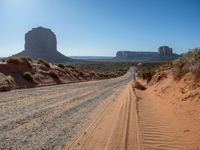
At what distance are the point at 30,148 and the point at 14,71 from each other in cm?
3177

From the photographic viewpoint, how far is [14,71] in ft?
129

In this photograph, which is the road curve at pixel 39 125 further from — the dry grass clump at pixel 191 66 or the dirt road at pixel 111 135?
the dry grass clump at pixel 191 66

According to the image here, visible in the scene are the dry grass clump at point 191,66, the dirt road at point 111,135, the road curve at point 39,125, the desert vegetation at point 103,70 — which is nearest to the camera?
the dirt road at point 111,135

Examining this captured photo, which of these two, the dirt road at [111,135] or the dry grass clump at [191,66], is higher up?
the dry grass clump at [191,66]

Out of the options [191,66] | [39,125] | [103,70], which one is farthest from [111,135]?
[103,70]

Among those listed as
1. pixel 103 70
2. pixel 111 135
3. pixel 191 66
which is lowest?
pixel 103 70

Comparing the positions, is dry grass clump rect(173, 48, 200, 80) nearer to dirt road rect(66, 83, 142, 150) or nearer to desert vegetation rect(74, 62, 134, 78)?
dirt road rect(66, 83, 142, 150)

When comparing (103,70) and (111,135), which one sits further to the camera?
(103,70)

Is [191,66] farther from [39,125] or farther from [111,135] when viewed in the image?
[39,125]

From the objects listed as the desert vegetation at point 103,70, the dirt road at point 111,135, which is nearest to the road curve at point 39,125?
the dirt road at point 111,135

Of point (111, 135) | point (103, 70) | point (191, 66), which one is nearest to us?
point (111, 135)

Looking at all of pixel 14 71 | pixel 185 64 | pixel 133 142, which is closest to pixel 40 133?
pixel 133 142

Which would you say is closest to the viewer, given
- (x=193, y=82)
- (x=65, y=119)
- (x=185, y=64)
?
(x=65, y=119)

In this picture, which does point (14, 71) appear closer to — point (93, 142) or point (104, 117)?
point (104, 117)
